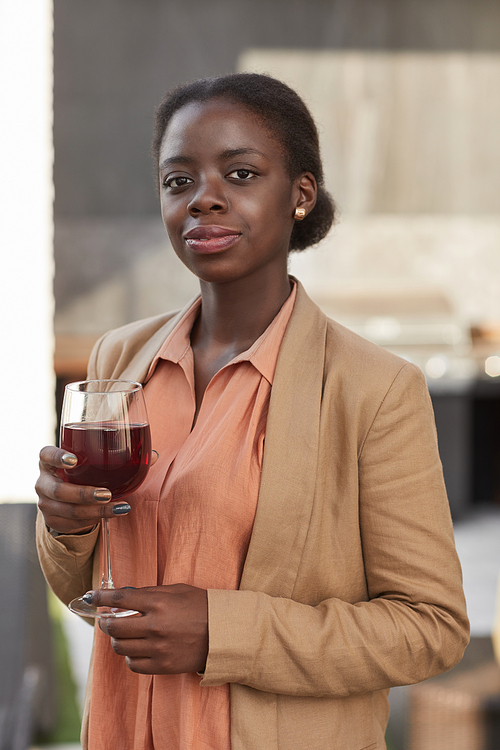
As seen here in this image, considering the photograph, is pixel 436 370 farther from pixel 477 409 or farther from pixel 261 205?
pixel 261 205

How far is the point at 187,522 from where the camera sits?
1.09 metres

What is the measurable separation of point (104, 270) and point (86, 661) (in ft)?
5.84

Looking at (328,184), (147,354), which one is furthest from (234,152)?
(328,184)

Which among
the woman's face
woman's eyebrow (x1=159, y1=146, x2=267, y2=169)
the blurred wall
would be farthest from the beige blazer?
the blurred wall

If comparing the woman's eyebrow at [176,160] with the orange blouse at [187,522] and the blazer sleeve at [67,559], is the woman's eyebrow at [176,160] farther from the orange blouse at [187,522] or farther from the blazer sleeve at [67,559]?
the blazer sleeve at [67,559]

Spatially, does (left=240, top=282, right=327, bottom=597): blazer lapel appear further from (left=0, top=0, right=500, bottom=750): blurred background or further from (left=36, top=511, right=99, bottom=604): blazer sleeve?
(left=0, top=0, right=500, bottom=750): blurred background

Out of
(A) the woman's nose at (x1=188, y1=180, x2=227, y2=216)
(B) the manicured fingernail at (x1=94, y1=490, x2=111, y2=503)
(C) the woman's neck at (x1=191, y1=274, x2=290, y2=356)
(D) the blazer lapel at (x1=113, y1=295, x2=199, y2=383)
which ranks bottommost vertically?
(B) the manicured fingernail at (x1=94, y1=490, x2=111, y2=503)

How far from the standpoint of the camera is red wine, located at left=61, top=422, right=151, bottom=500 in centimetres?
99

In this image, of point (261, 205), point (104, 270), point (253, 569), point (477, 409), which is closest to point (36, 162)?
point (104, 270)

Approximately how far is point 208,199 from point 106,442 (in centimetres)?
37

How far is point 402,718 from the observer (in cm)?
244

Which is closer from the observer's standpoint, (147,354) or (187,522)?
Result: (187,522)

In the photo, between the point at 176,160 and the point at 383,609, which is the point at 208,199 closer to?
the point at 176,160

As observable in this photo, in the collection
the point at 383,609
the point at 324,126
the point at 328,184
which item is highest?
the point at 324,126
